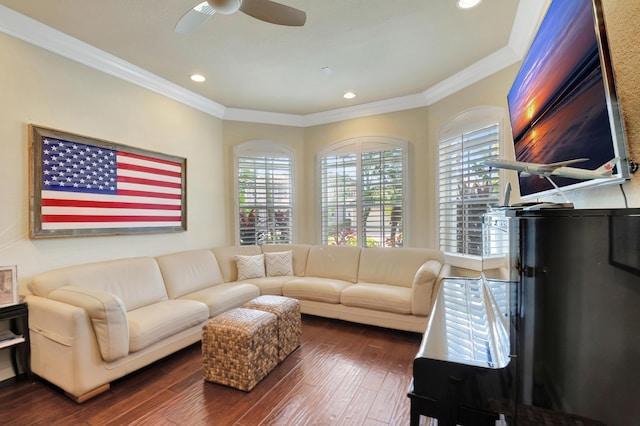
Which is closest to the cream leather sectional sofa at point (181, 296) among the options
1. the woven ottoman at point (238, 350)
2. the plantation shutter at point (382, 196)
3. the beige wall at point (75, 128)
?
the beige wall at point (75, 128)

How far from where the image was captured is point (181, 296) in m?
3.21

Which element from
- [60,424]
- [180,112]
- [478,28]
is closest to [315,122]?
[180,112]

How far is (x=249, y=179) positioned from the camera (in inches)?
180

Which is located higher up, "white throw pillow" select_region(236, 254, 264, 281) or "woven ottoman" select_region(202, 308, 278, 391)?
"white throw pillow" select_region(236, 254, 264, 281)

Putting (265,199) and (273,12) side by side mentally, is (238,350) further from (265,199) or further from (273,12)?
(265,199)

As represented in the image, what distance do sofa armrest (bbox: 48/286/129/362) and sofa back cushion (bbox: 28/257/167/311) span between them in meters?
0.34

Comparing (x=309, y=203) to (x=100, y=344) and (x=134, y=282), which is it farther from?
(x=100, y=344)

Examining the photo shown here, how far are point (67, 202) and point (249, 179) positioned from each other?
2.33m

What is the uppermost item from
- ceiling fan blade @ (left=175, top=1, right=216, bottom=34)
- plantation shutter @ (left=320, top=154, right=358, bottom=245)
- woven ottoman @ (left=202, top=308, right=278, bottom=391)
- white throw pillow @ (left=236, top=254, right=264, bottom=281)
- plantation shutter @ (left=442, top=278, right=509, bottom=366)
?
ceiling fan blade @ (left=175, top=1, right=216, bottom=34)

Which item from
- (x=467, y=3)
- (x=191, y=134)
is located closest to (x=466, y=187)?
(x=467, y=3)

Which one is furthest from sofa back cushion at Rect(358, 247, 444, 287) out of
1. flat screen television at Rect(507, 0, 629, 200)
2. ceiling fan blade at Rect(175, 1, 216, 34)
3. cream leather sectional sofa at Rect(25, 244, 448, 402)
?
ceiling fan blade at Rect(175, 1, 216, 34)

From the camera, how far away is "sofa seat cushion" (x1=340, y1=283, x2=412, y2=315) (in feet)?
9.96

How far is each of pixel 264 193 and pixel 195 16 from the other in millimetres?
2926

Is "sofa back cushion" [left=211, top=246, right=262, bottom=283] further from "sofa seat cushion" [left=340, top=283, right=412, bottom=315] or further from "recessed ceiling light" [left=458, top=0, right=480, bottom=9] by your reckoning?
"recessed ceiling light" [left=458, top=0, right=480, bottom=9]
